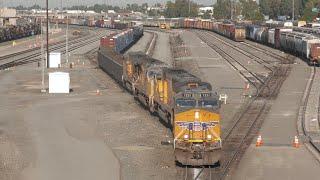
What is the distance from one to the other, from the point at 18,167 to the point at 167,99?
8.64 m

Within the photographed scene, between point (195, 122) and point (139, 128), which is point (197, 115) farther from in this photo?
point (139, 128)

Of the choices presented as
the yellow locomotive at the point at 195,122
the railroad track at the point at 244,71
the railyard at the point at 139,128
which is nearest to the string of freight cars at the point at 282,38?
the railyard at the point at 139,128

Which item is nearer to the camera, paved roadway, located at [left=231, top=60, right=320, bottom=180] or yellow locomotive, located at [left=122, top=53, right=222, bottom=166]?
paved roadway, located at [left=231, top=60, right=320, bottom=180]

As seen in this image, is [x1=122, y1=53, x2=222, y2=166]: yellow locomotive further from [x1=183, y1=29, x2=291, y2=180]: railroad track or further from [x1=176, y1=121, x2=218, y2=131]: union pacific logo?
[x1=183, y1=29, x2=291, y2=180]: railroad track

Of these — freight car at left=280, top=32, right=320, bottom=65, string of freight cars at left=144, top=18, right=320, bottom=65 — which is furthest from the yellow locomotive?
string of freight cars at left=144, top=18, right=320, bottom=65

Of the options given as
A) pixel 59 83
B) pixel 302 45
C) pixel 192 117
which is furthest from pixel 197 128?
pixel 302 45

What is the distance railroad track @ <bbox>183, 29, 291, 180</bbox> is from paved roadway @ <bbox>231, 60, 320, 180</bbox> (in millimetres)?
400

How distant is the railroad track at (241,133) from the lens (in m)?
23.8

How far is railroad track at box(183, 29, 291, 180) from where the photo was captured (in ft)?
78.1

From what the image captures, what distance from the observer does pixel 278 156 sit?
27.0 metres

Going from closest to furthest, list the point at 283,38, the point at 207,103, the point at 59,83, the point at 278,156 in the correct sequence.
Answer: the point at 207,103
the point at 278,156
the point at 59,83
the point at 283,38

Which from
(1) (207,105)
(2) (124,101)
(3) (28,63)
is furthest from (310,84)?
(3) (28,63)

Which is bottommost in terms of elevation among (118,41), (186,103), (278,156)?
(278,156)

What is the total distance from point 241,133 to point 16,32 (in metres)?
125
